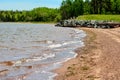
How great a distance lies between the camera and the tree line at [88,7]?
12588 centimetres

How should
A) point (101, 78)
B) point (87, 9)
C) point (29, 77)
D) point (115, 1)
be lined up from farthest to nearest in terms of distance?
point (87, 9), point (115, 1), point (29, 77), point (101, 78)

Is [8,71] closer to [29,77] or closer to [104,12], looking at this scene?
[29,77]

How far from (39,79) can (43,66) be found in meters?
4.12

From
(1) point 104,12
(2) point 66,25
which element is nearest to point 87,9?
(1) point 104,12

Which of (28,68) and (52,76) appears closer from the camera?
(52,76)

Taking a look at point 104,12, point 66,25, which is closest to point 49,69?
point 66,25

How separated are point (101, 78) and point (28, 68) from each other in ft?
17.7

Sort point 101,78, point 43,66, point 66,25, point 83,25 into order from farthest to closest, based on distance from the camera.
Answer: point 66,25 < point 83,25 < point 43,66 < point 101,78

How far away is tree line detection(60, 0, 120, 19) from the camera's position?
12588 cm

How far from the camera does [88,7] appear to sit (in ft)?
458

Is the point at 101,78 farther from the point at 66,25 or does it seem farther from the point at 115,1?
the point at 115,1

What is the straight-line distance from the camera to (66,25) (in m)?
105

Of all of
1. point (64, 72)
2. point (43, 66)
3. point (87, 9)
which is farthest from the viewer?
point (87, 9)

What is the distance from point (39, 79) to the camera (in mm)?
14266
